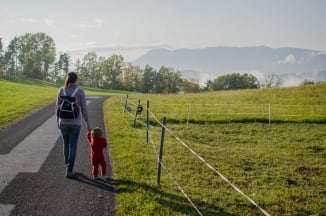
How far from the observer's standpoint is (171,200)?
787cm

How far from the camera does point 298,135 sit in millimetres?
19875

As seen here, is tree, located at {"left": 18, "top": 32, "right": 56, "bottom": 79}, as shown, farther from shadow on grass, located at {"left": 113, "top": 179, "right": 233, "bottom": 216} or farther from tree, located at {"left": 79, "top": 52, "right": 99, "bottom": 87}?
shadow on grass, located at {"left": 113, "top": 179, "right": 233, "bottom": 216}

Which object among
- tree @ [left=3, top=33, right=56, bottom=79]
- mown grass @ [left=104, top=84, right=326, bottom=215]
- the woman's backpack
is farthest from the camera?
tree @ [left=3, top=33, right=56, bottom=79]

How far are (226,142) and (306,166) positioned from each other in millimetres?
5079

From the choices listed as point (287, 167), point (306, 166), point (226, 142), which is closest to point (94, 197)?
point (287, 167)

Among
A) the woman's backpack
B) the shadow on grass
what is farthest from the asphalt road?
the woman's backpack

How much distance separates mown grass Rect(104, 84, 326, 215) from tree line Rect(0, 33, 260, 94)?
98.4 m

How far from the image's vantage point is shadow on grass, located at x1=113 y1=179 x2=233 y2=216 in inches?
295

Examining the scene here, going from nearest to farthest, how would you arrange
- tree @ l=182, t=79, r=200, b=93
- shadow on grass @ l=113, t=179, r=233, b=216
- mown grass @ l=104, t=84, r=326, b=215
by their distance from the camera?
shadow on grass @ l=113, t=179, r=233, b=216
mown grass @ l=104, t=84, r=326, b=215
tree @ l=182, t=79, r=200, b=93

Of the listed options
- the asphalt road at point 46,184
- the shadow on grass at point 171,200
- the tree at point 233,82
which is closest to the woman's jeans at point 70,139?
the asphalt road at point 46,184

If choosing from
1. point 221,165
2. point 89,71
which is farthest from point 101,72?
point 221,165

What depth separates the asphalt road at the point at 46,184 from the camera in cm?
700

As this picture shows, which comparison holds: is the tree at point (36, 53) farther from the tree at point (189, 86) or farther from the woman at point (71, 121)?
the woman at point (71, 121)

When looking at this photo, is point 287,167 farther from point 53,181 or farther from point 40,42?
point 40,42
